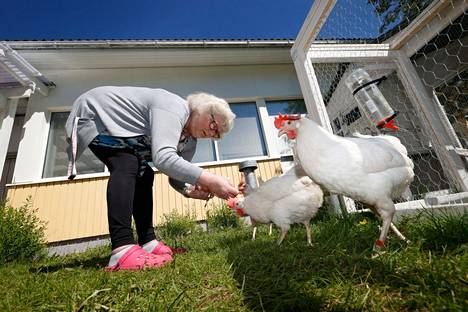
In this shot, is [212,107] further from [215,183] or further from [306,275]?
[306,275]

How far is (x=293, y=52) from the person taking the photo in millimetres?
3008

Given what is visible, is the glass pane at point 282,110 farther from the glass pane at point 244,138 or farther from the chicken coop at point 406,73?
the chicken coop at point 406,73

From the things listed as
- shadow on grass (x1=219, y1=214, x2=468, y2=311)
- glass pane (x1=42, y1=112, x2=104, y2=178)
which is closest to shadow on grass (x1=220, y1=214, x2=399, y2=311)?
shadow on grass (x1=219, y1=214, x2=468, y2=311)

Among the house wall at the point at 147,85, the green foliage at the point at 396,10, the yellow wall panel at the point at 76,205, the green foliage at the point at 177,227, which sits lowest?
the green foliage at the point at 177,227

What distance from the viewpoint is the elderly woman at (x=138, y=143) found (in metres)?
1.51

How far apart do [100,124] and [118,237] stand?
2.76ft

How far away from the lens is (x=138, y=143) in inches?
73.3

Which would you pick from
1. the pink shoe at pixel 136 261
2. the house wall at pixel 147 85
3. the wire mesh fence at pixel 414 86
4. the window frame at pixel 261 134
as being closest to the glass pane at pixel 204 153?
the window frame at pixel 261 134

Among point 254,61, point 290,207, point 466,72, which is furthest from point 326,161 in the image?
point 254,61

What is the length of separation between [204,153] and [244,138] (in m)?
0.99

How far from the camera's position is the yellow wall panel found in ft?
13.8

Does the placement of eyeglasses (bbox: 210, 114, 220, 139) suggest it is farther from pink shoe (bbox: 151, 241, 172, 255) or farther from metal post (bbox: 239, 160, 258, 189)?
metal post (bbox: 239, 160, 258, 189)

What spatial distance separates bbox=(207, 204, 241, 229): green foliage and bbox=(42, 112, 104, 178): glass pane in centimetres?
252

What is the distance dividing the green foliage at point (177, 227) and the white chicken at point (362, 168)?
300cm
